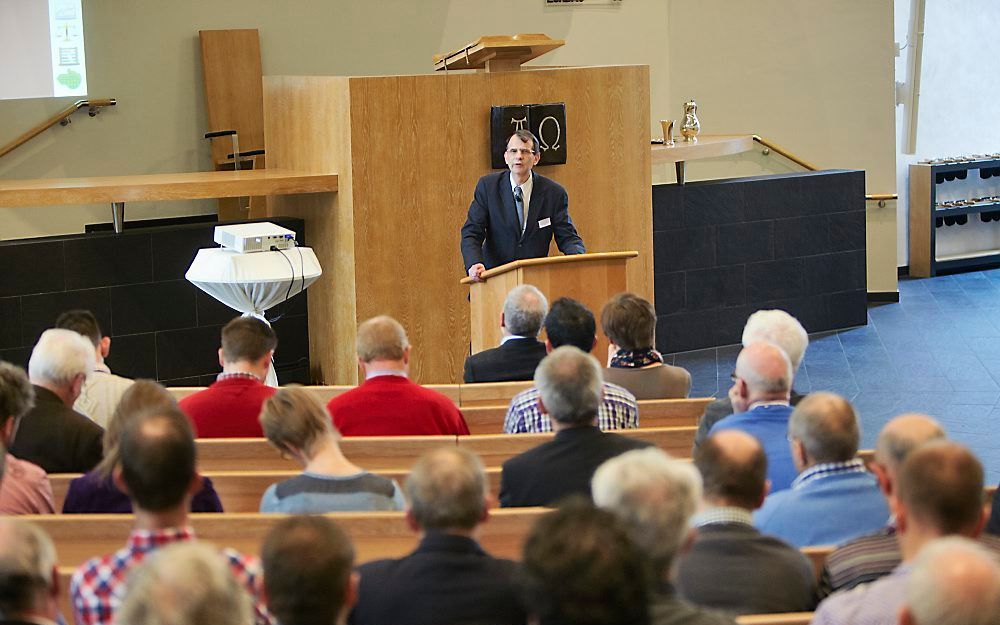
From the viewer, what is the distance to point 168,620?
1.94m

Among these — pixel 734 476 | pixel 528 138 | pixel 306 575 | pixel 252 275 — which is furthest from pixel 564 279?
pixel 306 575

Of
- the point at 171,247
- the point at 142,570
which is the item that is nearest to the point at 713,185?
the point at 171,247

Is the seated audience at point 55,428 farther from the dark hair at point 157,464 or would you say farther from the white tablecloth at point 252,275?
the white tablecloth at point 252,275

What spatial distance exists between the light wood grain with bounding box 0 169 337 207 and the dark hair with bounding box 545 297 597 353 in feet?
10.0

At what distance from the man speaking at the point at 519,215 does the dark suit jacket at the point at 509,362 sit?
5.60 ft

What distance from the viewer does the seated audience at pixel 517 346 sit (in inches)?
210

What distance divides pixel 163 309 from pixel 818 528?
530 centimetres

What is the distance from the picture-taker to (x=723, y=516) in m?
2.87

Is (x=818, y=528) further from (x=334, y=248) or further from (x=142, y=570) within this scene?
(x=334, y=248)

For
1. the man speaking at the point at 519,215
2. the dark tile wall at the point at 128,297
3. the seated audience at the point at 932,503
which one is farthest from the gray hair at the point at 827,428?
the dark tile wall at the point at 128,297

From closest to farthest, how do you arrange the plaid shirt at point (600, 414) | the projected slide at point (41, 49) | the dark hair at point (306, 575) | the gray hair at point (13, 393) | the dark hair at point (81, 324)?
the dark hair at point (306, 575), the gray hair at point (13, 393), the plaid shirt at point (600, 414), the dark hair at point (81, 324), the projected slide at point (41, 49)

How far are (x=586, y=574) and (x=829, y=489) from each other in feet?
4.80

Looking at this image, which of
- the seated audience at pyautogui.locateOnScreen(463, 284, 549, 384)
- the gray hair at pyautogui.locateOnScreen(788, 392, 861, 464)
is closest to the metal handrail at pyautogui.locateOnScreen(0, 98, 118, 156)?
the seated audience at pyautogui.locateOnScreen(463, 284, 549, 384)

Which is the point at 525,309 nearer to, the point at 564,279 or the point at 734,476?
the point at 564,279
